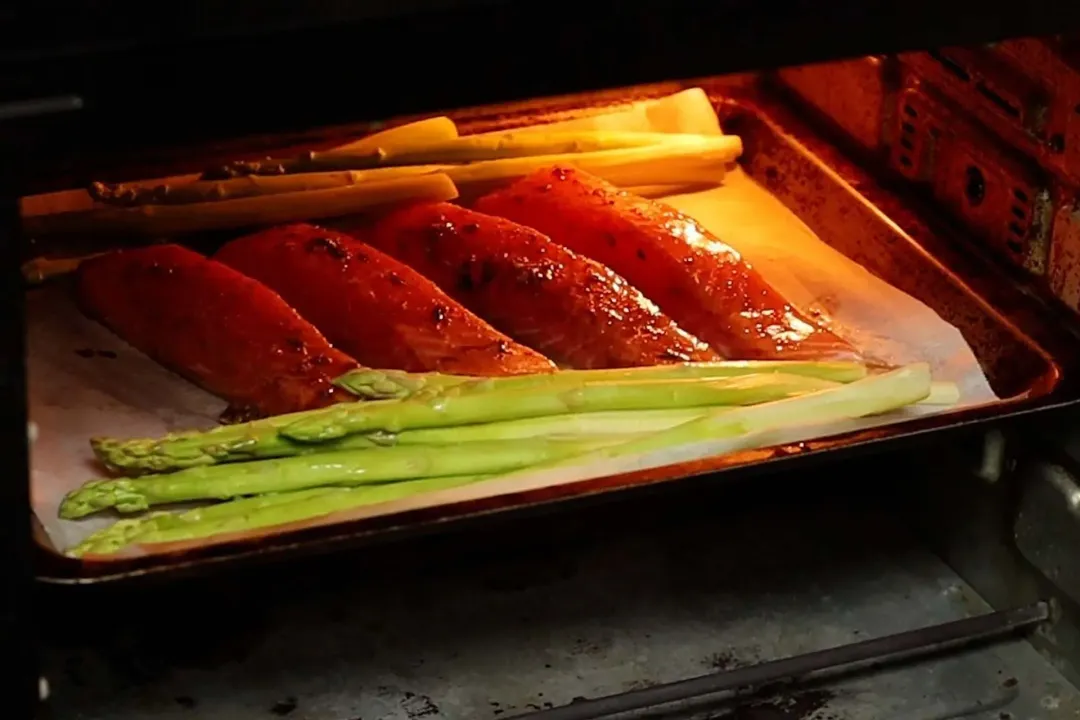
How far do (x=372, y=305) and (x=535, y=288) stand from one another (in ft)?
0.60

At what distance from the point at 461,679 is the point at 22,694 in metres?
0.51

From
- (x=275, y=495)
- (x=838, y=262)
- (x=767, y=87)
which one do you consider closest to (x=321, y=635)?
(x=275, y=495)

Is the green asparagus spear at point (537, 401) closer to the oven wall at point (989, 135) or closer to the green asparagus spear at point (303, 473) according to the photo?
the green asparagus spear at point (303, 473)

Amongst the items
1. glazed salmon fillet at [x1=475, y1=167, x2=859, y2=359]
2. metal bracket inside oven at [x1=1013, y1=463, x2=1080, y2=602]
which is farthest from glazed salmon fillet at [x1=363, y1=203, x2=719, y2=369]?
metal bracket inside oven at [x1=1013, y1=463, x2=1080, y2=602]

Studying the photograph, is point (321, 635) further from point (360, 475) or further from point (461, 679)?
point (360, 475)

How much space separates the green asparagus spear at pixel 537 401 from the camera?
150cm

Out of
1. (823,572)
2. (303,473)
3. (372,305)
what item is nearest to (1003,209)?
(823,572)

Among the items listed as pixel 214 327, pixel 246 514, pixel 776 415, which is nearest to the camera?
pixel 246 514

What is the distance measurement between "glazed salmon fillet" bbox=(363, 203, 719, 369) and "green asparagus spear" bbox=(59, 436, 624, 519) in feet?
0.73

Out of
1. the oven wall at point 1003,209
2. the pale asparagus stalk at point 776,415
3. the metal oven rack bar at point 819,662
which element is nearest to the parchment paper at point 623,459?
the pale asparagus stalk at point 776,415

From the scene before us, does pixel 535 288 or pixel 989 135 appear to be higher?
pixel 989 135

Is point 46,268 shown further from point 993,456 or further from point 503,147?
point 993,456

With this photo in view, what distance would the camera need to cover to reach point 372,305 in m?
1.70

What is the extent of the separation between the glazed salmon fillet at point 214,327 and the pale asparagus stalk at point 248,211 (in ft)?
0.24
